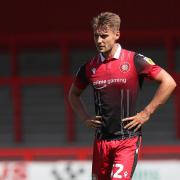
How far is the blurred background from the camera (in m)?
10.6

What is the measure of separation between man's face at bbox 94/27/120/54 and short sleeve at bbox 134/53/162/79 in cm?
20

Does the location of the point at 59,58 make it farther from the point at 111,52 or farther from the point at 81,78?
the point at 111,52

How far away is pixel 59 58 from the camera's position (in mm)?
11062

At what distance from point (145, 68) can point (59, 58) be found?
6.50 meters

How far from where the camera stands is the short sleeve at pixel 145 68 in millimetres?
4613

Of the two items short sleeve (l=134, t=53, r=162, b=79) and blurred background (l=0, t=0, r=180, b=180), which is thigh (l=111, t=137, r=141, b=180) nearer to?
short sleeve (l=134, t=53, r=162, b=79)

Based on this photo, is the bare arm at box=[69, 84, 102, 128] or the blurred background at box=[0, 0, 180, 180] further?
the blurred background at box=[0, 0, 180, 180]

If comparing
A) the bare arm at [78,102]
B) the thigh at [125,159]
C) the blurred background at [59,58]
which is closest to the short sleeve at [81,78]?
the bare arm at [78,102]

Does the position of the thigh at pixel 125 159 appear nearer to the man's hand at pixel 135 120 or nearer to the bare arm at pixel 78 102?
the man's hand at pixel 135 120

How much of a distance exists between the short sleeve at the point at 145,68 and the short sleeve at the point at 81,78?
1.19 feet

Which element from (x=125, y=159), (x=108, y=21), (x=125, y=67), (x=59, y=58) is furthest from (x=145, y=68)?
(x=59, y=58)

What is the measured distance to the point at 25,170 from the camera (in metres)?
7.21

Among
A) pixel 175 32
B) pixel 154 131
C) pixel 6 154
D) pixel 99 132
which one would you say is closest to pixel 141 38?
pixel 175 32

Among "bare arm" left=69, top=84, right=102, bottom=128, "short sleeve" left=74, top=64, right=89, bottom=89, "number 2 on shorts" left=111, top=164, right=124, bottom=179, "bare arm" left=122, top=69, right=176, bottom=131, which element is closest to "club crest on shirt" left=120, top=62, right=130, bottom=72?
"bare arm" left=122, top=69, right=176, bottom=131
